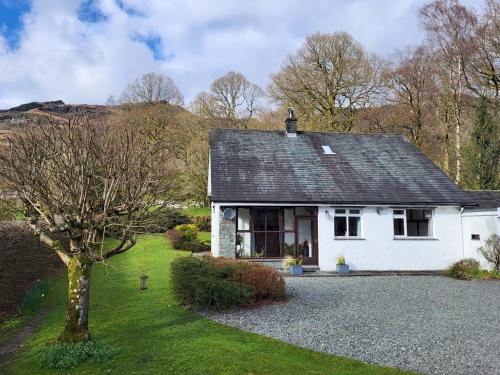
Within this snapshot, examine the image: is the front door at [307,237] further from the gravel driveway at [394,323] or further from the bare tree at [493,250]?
the bare tree at [493,250]

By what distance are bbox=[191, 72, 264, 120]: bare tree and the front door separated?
80.6 feet

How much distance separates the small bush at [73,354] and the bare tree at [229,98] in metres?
35.3

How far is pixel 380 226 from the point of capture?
59.2 feet

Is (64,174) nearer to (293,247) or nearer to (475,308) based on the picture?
(475,308)

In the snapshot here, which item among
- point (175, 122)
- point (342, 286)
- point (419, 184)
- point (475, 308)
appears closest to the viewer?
point (475, 308)

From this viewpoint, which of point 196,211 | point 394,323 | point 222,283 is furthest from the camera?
point 196,211

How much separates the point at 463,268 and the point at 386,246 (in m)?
3.06

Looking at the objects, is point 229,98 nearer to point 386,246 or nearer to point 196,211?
point 196,211

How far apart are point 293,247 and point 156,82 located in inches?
1285

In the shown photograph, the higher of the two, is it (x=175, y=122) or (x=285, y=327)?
(x=175, y=122)

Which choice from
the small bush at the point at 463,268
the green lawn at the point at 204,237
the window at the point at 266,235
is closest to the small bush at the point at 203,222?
the green lawn at the point at 204,237

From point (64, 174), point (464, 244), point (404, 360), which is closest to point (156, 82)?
point (464, 244)

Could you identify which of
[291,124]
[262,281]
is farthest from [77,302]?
[291,124]

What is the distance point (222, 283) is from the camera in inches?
413
